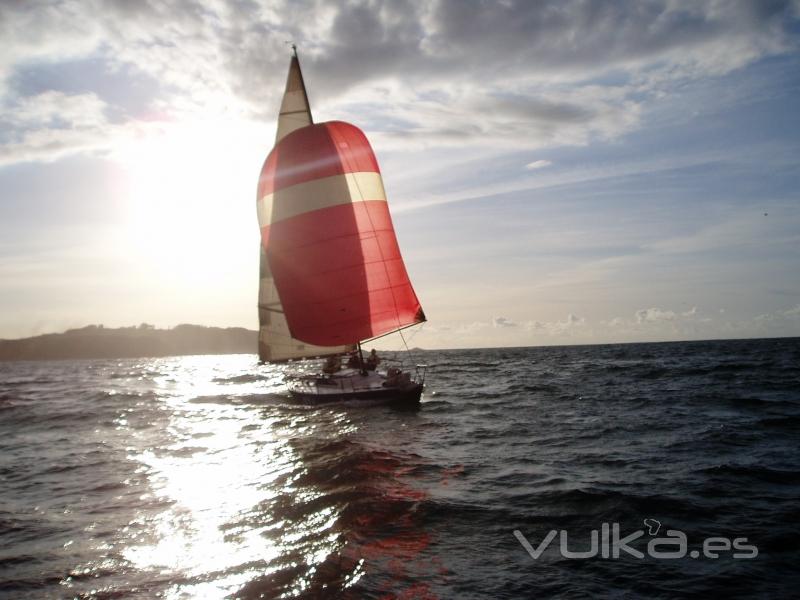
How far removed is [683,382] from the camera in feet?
125

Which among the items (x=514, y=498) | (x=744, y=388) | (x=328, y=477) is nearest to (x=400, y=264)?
(x=328, y=477)

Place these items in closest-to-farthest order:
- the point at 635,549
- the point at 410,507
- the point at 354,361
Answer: the point at 635,549
the point at 410,507
the point at 354,361

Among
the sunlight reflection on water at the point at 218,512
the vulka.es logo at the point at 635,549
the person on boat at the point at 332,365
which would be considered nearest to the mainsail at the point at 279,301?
the person on boat at the point at 332,365

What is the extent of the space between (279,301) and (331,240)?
842cm

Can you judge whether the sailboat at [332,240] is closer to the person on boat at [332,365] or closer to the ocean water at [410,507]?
the ocean water at [410,507]

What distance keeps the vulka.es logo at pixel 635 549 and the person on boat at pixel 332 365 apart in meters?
20.0

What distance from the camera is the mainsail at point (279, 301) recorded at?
29153 mm

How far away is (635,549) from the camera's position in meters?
8.98

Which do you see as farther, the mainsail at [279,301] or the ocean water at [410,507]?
the mainsail at [279,301]

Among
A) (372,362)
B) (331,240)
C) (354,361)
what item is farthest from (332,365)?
(331,240)

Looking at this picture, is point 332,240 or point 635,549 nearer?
point 635,549

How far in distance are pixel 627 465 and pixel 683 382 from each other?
2744cm

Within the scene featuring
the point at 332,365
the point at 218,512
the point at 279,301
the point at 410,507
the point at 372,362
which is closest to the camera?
the point at 410,507

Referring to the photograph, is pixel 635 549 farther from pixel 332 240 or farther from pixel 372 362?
pixel 372 362
